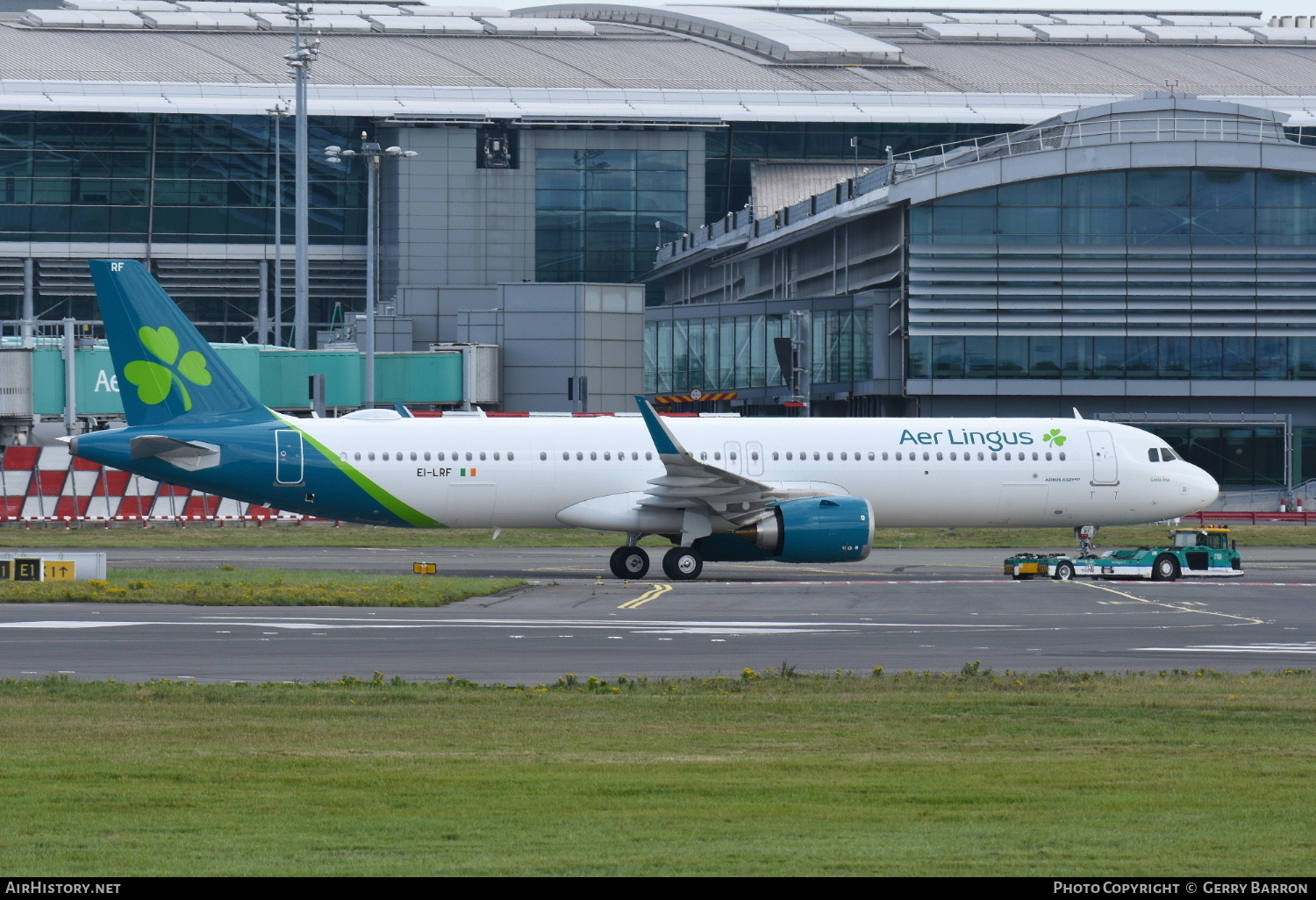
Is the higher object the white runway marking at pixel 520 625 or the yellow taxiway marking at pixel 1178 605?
the white runway marking at pixel 520 625

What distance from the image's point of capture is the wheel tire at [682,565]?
127 ft

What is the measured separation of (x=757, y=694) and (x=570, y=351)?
152 feet

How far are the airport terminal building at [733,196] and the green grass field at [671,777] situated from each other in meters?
38.5

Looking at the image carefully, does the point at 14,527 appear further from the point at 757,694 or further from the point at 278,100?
the point at 278,100

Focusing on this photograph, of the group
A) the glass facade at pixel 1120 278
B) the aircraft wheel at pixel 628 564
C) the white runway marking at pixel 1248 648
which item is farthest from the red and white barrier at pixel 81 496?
the white runway marking at pixel 1248 648

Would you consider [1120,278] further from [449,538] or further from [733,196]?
[733,196]

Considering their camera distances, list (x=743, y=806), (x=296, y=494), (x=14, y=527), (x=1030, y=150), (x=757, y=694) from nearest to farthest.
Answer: (x=743, y=806), (x=757, y=694), (x=296, y=494), (x=14, y=527), (x=1030, y=150)

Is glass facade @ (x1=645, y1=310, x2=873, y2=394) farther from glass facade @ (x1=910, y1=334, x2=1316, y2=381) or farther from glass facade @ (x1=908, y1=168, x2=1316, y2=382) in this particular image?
glass facade @ (x1=910, y1=334, x2=1316, y2=381)

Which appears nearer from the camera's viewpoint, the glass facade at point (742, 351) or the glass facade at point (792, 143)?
the glass facade at point (742, 351)

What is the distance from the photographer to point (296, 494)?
38438 mm

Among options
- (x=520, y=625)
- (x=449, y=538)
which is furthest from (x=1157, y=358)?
(x=520, y=625)

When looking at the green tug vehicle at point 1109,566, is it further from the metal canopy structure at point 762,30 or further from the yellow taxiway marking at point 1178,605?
the metal canopy structure at point 762,30

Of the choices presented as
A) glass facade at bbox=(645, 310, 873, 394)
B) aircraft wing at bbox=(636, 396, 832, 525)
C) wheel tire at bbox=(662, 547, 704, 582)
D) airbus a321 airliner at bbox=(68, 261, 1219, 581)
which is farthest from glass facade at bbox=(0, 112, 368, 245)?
wheel tire at bbox=(662, 547, 704, 582)

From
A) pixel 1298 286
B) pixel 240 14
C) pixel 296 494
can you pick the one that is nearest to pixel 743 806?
pixel 296 494
